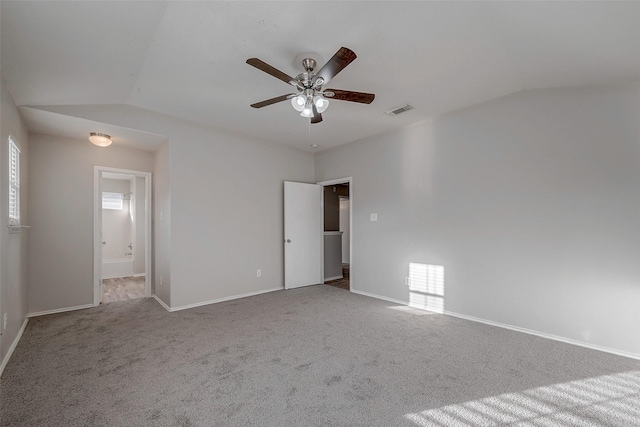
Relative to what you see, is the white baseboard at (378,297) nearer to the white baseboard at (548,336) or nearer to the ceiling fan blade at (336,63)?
the white baseboard at (548,336)

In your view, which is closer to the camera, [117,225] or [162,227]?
[162,227]

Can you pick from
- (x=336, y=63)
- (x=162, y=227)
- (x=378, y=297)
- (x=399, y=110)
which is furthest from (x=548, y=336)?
(x=162, y=227)

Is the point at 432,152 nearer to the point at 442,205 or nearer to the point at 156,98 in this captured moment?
the point at 442,205

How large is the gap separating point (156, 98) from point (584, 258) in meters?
4.87

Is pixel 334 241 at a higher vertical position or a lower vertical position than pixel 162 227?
lower

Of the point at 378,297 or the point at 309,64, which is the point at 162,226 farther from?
the point at 378,297

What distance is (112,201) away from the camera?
6883mm

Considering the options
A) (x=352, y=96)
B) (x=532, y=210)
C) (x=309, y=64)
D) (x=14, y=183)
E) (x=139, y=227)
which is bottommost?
(x=139, y=227)

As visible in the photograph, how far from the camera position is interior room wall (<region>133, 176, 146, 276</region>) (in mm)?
6289

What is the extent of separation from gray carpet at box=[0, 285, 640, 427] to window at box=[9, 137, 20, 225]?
1.28 meters

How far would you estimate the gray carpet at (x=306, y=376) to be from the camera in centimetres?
179

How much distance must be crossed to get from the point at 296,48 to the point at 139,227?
5.87 meters

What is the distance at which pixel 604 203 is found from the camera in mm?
2715

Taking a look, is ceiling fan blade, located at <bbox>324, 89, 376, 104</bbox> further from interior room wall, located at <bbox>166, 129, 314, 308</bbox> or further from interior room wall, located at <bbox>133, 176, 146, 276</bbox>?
interior room wall, located at <bbox>133, 176, 146, 276</bbox>
